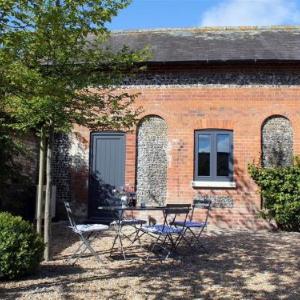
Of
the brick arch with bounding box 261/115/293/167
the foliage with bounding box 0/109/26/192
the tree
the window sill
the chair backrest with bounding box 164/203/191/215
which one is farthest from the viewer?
the brick arch with bounding box 261/115/293/167

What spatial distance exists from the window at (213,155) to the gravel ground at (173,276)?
437 cm

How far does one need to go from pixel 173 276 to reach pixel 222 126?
745 cm

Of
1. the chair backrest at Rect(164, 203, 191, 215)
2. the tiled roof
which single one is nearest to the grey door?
the tiled roof

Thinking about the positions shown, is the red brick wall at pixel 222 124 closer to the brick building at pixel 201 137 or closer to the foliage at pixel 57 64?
the brick building at pixel 201 137

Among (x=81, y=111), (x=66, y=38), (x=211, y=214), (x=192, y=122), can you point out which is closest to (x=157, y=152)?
(x=192, y=122)

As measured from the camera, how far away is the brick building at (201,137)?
14102 mm

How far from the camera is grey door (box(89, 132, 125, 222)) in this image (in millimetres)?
14625

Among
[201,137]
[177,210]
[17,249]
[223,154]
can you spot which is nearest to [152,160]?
[201,137]

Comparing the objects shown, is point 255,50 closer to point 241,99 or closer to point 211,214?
point 241,99

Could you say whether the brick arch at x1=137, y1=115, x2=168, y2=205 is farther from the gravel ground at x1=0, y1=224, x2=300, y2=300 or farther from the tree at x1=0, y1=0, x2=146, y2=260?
the tree at x1=0, y1=0, x2=146, y2=260

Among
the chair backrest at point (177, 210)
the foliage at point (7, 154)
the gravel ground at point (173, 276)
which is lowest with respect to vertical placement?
the gravel ground at point (173, 276)

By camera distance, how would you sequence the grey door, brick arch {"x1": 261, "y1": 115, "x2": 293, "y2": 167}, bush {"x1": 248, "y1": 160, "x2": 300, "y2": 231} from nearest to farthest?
bush {"x1": 248, "y1": 160, "x2": 300, "y2": 231} < brick arch {"x1": 261, "y1": 115, "x2": 293, "y2": 167} < the grey door

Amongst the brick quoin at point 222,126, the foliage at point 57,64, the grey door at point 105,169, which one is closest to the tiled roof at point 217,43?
the brick quoin at point 222,126

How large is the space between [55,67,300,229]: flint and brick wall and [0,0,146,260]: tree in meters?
5.41
